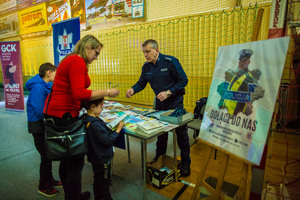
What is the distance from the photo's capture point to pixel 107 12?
5852 mm

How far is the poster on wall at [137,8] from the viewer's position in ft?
17.1

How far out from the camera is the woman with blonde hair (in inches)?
56.5

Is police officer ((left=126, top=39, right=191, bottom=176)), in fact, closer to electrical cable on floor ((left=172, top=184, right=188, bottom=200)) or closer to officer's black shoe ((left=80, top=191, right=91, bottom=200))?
electrical cable on floor ((left=172, top=184, right=188, bottom=200))

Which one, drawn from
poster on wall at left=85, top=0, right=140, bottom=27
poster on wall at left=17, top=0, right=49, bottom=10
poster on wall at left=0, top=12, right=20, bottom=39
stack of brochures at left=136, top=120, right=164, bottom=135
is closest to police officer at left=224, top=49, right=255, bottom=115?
stack of brochures at left=136, top=120, right=164, bottom=135

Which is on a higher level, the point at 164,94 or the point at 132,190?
the point at 164,94

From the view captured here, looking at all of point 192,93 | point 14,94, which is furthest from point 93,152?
point 14,94

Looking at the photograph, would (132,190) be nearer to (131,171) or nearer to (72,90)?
(131,171)

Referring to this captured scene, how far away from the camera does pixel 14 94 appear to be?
19.2 ft

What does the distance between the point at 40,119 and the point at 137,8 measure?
4346mm

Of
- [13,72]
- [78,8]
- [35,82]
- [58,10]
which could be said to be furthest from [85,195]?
[58,10]

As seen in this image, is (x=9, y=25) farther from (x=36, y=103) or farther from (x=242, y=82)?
(x=242, y=82)

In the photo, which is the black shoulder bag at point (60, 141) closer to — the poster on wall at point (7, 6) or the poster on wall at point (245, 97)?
the poster on wall at point (245, 97)

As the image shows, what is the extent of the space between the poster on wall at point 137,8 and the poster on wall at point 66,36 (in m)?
2.41

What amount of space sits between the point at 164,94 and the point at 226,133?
939mm
